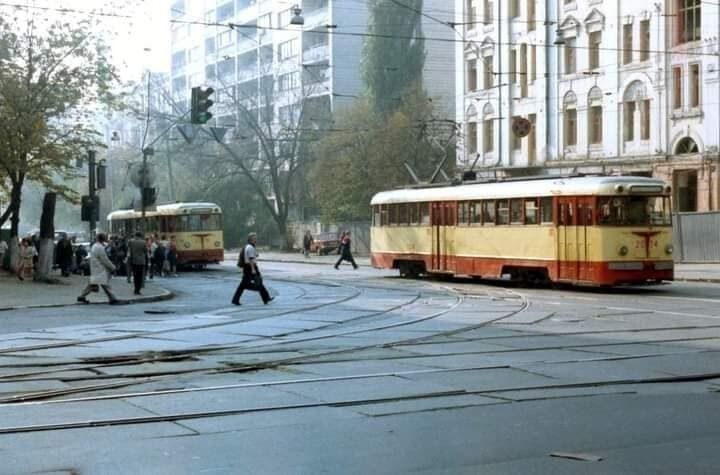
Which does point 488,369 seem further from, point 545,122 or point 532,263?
point 545,122

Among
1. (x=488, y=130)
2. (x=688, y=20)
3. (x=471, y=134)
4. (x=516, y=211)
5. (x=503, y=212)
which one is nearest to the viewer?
(x=516, y=211)

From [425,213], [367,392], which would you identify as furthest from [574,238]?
[367,392]

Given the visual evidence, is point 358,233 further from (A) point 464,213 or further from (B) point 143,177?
(A) point 464,213

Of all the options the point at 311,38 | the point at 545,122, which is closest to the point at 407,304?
the point at 545,122

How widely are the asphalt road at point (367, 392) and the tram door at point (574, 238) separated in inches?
211

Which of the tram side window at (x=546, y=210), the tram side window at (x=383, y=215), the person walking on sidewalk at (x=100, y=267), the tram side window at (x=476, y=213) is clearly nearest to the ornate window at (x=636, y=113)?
the tram side window at (x=383, y=215)

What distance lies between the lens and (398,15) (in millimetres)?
71750

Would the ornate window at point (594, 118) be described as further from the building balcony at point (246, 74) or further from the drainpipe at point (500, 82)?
the building balcony at point (246, 74)

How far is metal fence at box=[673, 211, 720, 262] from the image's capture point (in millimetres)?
41406

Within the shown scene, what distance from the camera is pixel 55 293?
2914 centimetres

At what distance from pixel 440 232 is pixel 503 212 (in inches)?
142

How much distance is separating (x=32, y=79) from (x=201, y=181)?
39740 millimetres

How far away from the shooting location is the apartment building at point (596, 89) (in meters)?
44.6

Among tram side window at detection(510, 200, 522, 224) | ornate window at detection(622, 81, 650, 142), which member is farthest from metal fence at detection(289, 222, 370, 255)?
tram side window at detection(510, 200, 522, 224)
